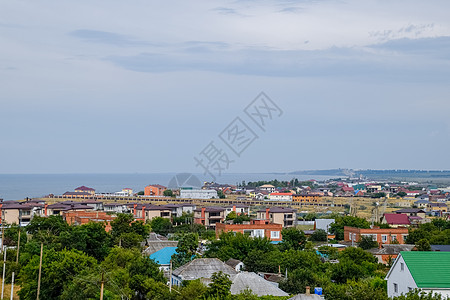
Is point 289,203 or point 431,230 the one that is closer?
point 431,230

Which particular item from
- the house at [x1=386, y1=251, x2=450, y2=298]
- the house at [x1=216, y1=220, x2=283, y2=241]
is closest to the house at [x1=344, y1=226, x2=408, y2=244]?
the house at [x1=216, y1=220, x2=283, y2=241]

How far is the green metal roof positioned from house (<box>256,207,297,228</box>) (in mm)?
40296

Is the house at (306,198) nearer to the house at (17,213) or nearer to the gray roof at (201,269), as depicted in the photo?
the house at (17,213)

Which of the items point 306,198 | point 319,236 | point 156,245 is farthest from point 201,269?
point 306,198

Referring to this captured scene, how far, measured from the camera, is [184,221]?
60594mm

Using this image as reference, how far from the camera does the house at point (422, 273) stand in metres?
18.4

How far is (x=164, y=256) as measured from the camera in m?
31.9

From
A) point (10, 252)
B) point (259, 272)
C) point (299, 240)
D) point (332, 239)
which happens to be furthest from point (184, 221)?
point (259, 272)

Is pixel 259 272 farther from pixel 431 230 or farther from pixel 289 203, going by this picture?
pixel 289 203

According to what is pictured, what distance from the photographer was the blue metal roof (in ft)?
102

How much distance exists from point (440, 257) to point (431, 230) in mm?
28032

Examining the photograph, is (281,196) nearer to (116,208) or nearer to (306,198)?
(306,198)

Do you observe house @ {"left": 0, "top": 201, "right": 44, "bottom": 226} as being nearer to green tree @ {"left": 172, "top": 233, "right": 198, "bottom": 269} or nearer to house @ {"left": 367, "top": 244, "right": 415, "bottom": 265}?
green tree @ {"left": 172, "top": 233, "right": 198, "bottom": 269}

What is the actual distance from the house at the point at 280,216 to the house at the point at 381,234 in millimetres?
15186
